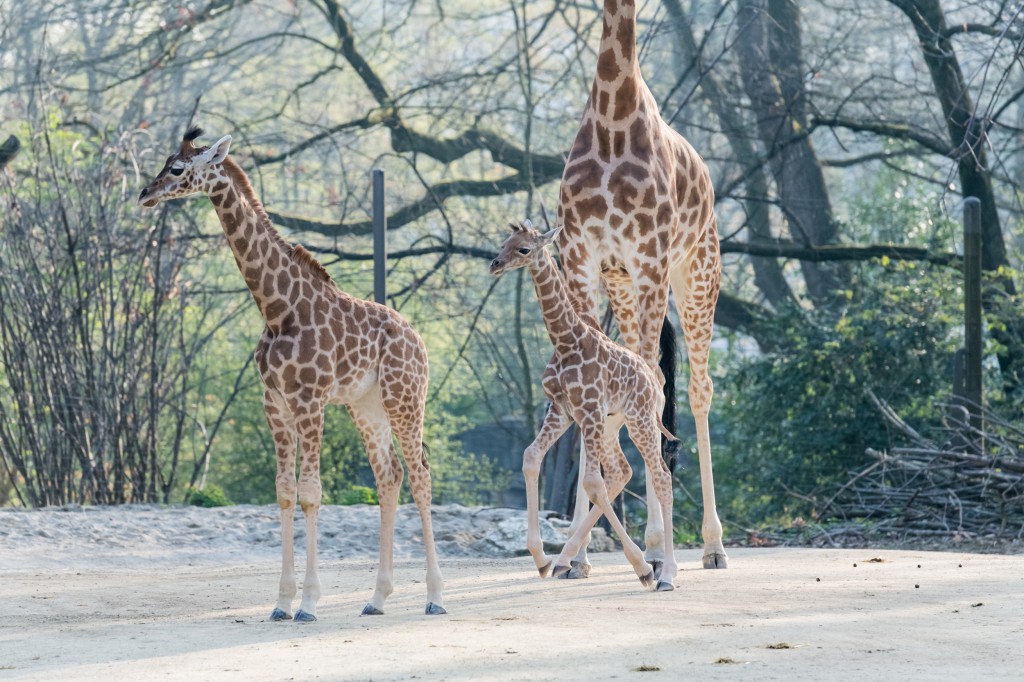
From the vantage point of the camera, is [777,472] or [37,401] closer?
[37,401]

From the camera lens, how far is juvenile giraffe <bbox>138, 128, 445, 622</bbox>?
20.1 ft

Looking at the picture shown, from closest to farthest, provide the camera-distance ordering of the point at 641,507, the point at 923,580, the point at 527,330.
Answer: the point at 923,580, the point at 641,507, the point at 527,330

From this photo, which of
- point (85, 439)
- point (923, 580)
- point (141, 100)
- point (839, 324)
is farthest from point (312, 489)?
point (141, 100)

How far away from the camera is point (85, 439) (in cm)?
1120

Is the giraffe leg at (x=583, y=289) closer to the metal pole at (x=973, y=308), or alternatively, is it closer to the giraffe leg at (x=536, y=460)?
the giraffe leg at (x=536, y=460)

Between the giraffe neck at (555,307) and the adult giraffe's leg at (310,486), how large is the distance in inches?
52.2

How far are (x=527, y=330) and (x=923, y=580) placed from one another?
16.9 metres

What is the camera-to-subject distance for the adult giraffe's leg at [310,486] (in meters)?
6.09

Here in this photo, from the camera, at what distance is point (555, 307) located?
6.93m

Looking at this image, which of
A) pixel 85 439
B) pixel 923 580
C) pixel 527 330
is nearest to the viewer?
pixel 923 580

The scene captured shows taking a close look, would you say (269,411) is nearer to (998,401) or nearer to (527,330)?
(998,401)

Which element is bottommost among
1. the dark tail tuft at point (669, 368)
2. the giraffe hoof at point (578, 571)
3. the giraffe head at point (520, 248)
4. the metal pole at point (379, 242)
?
the giraffe hoof at point (578, 571)

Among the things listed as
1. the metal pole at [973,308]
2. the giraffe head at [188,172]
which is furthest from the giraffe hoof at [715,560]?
the metal pole at [973,308]

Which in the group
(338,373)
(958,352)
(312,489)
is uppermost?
(958,352)
